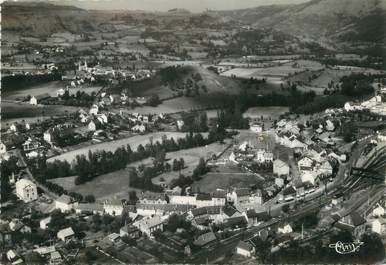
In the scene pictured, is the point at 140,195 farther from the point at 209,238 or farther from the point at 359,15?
the point at 359,15

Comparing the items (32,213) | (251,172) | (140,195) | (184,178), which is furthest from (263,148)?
(32,213)

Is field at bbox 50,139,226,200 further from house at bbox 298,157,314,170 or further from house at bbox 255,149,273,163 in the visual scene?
house at bbox 298,157,314,170

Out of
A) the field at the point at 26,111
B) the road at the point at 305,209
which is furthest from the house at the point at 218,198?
the field at the point at 26,111

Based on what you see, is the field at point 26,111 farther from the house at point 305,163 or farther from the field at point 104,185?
the house at point 305,163

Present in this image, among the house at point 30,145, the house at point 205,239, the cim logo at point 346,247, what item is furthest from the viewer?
the house at point 30,145

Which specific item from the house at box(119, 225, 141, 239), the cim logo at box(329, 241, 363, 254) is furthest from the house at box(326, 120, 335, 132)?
the house at box(119, 225, 141, 239)

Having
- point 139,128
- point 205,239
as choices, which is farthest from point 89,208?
point 139,128

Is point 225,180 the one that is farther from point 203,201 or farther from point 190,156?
point 190,156
